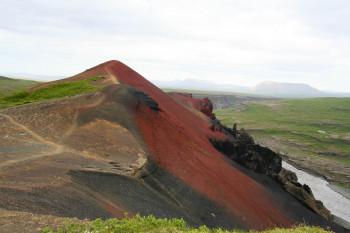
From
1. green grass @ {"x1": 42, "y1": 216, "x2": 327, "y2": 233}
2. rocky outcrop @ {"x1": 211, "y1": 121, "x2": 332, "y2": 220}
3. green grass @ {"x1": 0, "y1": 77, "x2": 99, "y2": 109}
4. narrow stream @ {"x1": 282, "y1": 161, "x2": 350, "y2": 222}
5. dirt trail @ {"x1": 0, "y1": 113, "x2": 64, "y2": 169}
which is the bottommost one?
narrow stream @ {"x1": 282, "y1": 161, "x2": 350, "y2": 222}

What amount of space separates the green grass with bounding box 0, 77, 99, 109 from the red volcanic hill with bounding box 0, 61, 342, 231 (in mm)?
1851

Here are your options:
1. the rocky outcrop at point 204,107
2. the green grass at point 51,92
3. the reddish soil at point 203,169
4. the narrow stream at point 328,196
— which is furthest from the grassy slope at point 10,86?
the narrow stream at point 328,196

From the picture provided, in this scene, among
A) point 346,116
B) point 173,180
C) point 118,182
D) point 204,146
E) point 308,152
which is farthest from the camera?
point 346,116

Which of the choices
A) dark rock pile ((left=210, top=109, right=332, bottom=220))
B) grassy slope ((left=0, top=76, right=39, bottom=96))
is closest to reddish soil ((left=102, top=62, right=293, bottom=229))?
dark rock pile ((left=210, top=109, right=332, bottom=220))

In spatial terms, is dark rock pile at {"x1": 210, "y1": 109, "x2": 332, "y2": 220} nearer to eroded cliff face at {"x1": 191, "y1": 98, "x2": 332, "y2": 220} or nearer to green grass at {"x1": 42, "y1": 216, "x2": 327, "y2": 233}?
eroded cliff face at {"x1": 191, "y1": 98, "x2": 332, "y2": 220}

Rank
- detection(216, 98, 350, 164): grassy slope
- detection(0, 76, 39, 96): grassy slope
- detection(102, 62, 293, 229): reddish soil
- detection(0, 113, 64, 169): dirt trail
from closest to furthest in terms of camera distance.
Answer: detection(0, 113, 64, 169): dirt trail
detection(102, 62, 293, 229): reddish soil
detection(0, 76, 39, 96): grassy slope
detection(216, 98, 350, 164): grassy slope

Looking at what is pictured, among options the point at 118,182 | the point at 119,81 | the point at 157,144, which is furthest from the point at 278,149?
the point at 118,182

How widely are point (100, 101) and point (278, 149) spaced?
88.5 m

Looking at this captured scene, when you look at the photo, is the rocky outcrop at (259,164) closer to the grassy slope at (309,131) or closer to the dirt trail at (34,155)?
the dirt trail at (34,155)

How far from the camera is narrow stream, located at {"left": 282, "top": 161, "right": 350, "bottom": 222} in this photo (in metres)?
63.9

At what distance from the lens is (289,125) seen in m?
150

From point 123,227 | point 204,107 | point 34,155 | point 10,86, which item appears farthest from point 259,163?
point 10,86

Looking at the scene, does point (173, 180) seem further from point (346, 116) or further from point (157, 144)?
point (346, 116)

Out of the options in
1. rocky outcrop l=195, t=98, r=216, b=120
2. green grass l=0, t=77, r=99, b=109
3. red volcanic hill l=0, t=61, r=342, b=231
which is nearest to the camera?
red volcanic hill l=0, t=61, r=342, b=231
